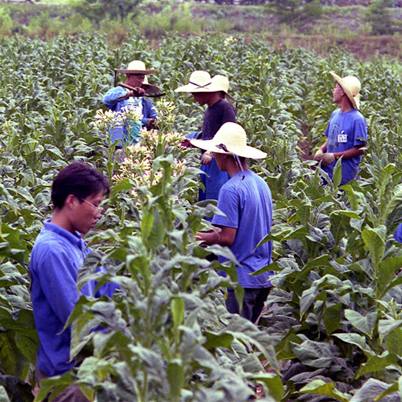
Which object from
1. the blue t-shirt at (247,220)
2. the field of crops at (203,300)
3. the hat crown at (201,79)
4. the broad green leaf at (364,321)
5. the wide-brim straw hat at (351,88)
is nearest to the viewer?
the field of crops at (203,300)

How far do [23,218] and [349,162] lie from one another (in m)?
4.12

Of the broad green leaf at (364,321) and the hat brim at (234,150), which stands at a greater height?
the hat brim at (234,150)

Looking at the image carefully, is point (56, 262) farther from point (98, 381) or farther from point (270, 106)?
point (270, 106)

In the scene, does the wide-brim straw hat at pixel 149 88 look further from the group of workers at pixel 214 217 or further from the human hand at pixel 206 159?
the human hand at pixel 206 159

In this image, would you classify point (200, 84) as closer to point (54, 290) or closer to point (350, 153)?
point (350, 153)

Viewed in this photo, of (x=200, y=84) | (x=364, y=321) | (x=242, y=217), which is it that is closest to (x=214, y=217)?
(x=242, y=217)

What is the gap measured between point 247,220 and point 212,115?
2.54 meters

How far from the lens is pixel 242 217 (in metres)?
4.73

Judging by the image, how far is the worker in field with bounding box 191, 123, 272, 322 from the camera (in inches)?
185

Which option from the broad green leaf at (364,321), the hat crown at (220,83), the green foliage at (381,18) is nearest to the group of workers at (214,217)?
the hat crown at (220,83)

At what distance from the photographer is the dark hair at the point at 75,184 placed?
3.42 meters

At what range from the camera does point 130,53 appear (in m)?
20.3

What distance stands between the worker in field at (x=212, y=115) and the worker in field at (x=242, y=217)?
6.01 ft

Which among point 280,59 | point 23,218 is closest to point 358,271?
point 23,218
